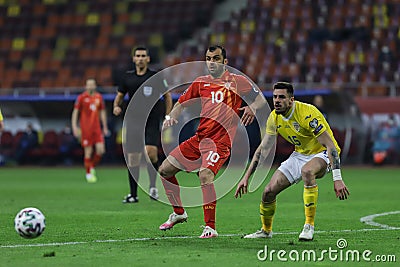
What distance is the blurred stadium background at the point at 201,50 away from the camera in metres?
27.3

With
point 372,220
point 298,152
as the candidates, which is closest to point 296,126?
point 298,152

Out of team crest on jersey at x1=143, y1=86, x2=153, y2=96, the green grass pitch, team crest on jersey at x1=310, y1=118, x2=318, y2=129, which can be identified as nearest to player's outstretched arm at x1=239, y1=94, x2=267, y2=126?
team crest on jersey at x1=310, y1=118, x2=318, y2=129

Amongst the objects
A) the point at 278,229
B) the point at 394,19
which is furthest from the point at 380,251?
the point at 394,19

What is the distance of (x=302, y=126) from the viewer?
352 inches

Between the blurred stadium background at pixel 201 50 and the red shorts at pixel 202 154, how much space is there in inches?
658

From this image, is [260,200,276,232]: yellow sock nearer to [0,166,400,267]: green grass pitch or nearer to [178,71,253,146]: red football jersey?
[0,166,400,267]: green grass pitch

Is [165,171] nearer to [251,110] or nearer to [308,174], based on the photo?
[251,110]

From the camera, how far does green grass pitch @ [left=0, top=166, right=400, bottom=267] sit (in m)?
7.61

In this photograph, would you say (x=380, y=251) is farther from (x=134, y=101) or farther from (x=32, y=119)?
(x=32, y=119)

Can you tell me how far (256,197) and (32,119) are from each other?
1512 centimetres

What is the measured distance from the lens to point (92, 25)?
123 feet

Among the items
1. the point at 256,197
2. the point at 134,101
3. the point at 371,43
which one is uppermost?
the point at 371,43

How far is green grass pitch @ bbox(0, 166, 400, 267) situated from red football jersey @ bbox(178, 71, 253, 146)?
113 cm

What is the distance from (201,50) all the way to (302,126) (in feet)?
79.8
